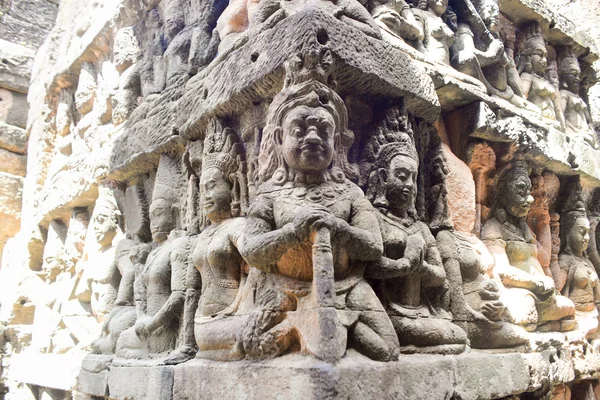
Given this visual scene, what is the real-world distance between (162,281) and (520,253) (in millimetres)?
2867

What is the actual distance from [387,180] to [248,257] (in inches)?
40.2

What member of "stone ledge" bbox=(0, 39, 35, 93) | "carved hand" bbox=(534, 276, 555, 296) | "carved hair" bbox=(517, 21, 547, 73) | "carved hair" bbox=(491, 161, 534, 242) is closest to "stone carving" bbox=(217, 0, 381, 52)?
"carved hair" bbox=(491, 161, 534, 242)

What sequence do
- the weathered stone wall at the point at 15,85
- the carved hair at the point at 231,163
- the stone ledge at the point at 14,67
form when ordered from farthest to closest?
the stone ledge at the point at 14,67 → the weathered stone wall at the point at 15,85 → the carved hair at the point at 231,163

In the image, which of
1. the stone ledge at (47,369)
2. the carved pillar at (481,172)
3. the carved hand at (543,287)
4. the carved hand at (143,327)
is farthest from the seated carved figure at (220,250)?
the carved hand at (543,287)

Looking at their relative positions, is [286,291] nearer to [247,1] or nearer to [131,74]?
[247,1]

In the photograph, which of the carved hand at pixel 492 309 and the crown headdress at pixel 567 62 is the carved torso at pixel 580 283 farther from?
the crown headdress at pixel 567 62

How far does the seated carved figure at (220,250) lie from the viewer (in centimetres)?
271

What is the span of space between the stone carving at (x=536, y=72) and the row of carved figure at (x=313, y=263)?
1.27 m

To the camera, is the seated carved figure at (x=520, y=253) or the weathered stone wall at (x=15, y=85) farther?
the weathered stone wall at (x=15, y=85)

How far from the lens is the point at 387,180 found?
121 inches

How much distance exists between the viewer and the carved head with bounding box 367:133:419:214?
3062 millimetres

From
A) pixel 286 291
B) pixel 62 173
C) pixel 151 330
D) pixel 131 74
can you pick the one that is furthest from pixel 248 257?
pixel 62 173

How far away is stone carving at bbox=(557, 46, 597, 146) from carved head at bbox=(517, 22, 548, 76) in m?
0.51

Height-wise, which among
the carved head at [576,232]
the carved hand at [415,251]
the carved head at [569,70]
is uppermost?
the carved head at [569,70]
